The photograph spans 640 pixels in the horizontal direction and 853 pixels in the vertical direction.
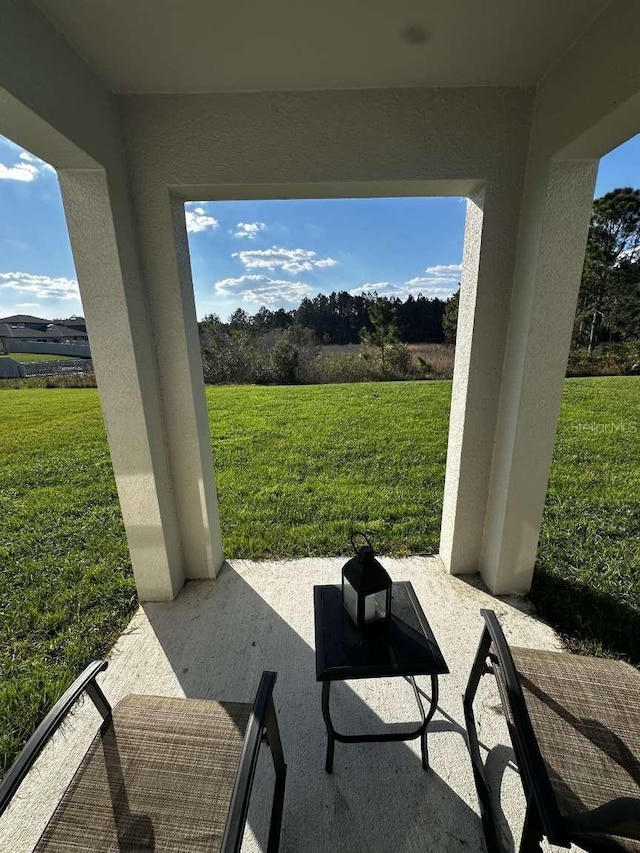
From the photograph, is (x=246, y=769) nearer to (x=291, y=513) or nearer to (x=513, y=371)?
(x=513, y=371)

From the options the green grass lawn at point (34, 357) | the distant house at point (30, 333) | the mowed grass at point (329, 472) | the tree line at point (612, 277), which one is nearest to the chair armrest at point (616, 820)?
the mowed grass at point (329, 472)

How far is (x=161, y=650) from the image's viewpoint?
2.08m

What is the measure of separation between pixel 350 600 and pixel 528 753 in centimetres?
67

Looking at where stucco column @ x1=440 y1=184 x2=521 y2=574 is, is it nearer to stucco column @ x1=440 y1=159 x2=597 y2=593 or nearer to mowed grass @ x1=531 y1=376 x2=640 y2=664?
stucco column @ x1=440 y1=159 x2=597 y2=593

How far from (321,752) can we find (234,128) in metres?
2.96

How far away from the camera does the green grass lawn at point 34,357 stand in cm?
1228

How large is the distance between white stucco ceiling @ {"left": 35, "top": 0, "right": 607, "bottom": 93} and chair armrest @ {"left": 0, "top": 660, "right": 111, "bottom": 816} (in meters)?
2.34

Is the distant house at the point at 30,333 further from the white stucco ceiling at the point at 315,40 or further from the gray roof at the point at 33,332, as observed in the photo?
the white stucco ceiling at the point at 315,40

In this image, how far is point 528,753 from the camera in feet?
3.35

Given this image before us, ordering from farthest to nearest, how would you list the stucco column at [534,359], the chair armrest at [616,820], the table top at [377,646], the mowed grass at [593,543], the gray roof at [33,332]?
the gray roof at [33,332]
the mowed grass at [593,543]
the stucco column at [534,359]
the table top at [377,646]
the chair armrest at [616,820]

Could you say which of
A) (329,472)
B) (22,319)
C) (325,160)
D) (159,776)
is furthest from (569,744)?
(22,319)

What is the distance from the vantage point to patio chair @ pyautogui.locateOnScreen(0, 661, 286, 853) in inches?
37.6

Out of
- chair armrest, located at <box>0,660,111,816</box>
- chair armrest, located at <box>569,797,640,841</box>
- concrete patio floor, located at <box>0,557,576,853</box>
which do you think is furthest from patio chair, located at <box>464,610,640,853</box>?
chair armrest, located at <box>0,660,111,816</box>

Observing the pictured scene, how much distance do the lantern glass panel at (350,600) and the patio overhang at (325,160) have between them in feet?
4.18
